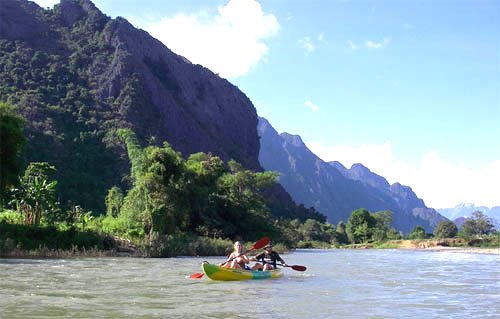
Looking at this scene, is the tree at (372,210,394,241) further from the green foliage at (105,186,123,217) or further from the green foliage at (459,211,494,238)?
the green foliage at (105,186,123,217)

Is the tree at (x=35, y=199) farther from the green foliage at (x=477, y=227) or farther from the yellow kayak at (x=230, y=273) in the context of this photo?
the green foliage at (x=477, y=227)

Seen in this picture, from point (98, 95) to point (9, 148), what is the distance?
87.4 meters

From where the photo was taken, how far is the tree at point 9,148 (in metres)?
33.6

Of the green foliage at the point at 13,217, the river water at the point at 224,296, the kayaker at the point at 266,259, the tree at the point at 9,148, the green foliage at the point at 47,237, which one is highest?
the tree at the point at 9,148

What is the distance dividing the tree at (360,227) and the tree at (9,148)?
8392cm

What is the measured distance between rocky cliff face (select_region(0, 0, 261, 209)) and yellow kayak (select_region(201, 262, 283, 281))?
56753 mm

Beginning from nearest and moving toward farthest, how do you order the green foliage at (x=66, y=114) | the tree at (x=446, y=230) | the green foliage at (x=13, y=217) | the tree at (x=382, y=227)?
the green foliage at (x=13, y=217), the green foliage at (x=66, y=114), the tree at (x=382, y=227), the tree at (x=446, y=230)

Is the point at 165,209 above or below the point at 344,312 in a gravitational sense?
above

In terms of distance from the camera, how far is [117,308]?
40.2ft

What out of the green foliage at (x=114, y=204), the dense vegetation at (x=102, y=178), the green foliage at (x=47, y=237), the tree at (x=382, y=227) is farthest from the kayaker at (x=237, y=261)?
the tree at (x=382, y=227)

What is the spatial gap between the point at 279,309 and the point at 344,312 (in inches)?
61.1

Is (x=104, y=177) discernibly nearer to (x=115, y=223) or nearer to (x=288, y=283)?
(x=115, y=223)

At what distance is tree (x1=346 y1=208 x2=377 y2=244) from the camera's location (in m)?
109

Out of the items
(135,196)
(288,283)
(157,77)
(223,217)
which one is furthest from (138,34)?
(288,283)
